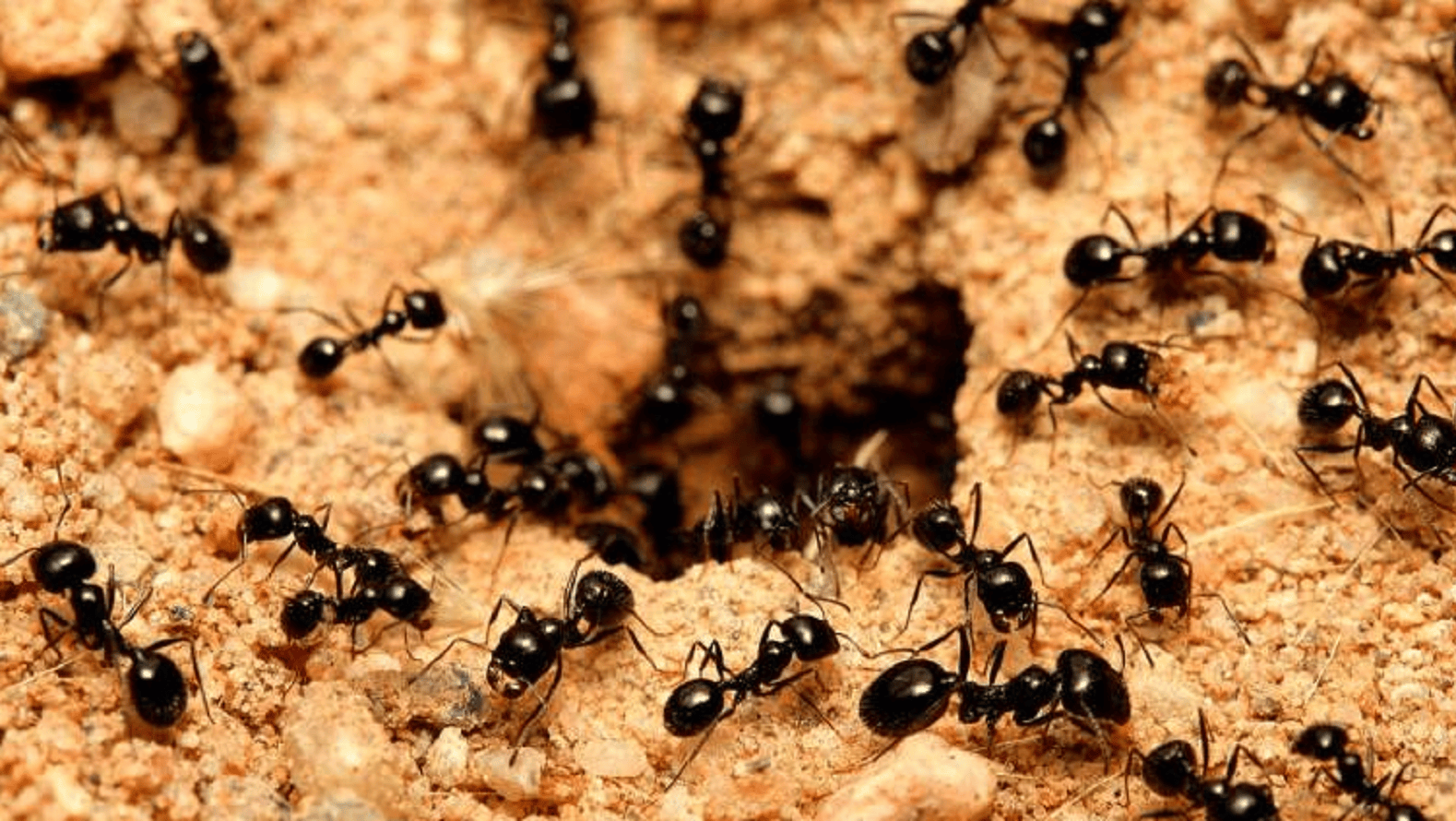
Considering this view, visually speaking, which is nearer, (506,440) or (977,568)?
(977,568)

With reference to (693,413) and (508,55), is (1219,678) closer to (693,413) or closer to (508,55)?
(693,413)

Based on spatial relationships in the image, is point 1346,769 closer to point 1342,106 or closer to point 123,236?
point 1342,106

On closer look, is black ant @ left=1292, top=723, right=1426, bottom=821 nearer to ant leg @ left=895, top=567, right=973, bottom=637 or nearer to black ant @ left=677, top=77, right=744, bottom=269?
ant leg @ left=895, top=567, right=973, bottom=637

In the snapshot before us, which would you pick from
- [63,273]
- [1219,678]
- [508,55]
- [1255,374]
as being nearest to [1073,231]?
[1255,374]

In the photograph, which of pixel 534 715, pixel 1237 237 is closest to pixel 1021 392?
pixel 1237 237

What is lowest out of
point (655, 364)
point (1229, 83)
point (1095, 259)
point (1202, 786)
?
point (655, 364)

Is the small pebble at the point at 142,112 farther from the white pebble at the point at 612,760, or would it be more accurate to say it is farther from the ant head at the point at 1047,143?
the ant head at the point at 1047,143
